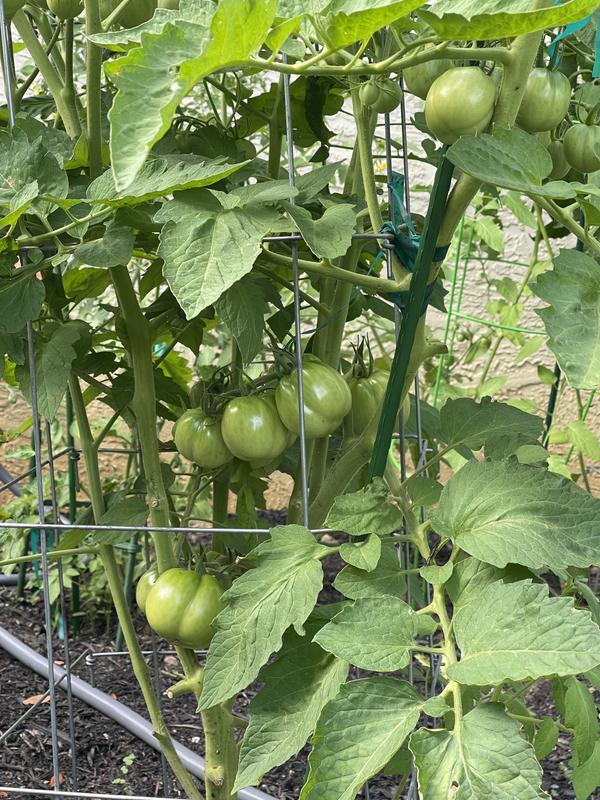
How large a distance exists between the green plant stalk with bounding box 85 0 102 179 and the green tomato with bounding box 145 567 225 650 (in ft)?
1.15

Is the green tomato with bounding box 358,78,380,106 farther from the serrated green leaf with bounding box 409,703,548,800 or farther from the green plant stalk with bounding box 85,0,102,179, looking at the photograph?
the serrated green leaf with bounding box 409,703,548,800

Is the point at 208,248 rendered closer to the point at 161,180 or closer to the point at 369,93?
the point at 161,180

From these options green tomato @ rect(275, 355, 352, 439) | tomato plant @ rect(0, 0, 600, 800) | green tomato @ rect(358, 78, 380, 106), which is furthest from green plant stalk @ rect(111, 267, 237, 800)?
green tomato @ rect(358, 78, 380, 106)

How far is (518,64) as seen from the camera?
0.54 metres

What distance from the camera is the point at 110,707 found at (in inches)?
56.9

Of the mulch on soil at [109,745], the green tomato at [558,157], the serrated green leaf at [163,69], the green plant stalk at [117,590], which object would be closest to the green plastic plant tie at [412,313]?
the green tomato at [558,157]

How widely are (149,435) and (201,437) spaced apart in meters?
0.06

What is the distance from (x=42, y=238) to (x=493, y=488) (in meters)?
0.38

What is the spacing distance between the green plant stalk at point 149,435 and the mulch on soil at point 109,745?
39cm

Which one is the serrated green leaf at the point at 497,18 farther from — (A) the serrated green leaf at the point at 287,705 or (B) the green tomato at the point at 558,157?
(A) the serrated green leaf at the point at 287,705

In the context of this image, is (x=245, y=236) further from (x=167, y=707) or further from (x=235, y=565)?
(x=167, y=707)

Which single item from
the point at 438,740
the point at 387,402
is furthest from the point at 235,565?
the point at 438,740

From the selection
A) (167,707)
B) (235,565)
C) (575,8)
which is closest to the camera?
(575,8)

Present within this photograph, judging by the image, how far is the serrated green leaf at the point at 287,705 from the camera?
0.60 metres
